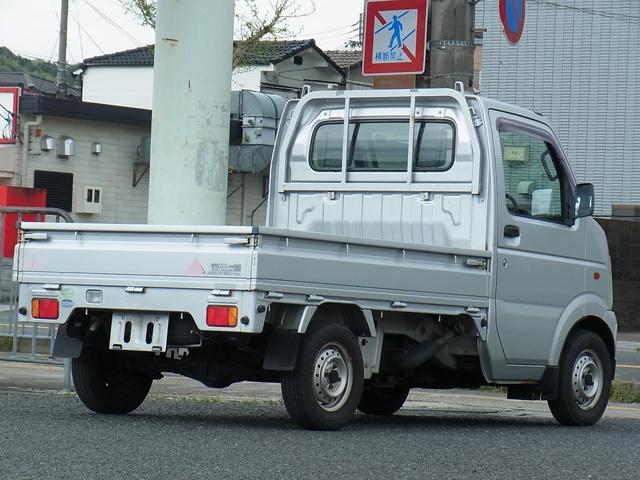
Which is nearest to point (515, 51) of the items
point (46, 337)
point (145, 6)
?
point (145, 6)

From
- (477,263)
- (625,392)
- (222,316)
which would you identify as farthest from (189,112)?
(625,392)

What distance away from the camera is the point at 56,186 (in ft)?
108

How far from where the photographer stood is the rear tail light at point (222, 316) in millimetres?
8312

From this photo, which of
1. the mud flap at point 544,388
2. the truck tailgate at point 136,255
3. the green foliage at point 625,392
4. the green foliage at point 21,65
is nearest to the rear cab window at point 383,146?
the mud flap at point 544,388

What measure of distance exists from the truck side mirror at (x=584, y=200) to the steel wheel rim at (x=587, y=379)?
109 cm

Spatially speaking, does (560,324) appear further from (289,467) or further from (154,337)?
(289,467)

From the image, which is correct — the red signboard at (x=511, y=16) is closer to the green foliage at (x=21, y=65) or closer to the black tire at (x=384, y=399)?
the black tire at (x=384, y=399)

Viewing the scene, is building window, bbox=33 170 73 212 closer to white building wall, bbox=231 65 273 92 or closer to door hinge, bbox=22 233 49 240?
white building wall, bbox=231 65 273 92

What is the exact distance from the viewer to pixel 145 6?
129 feet

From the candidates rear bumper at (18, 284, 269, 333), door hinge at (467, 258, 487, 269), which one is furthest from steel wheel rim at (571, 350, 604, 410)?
rear bumper at (18, 284, 269, 333)

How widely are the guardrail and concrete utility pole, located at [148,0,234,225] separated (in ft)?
3.60

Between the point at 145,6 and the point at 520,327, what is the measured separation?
30.6 m

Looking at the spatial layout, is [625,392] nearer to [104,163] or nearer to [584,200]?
[584,200]

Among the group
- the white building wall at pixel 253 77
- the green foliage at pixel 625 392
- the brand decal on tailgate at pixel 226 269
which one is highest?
the white building wall at pixel 253 77
